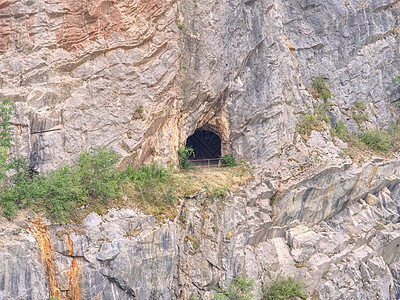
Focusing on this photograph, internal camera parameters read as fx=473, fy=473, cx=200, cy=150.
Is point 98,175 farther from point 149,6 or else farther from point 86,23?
point 149,6

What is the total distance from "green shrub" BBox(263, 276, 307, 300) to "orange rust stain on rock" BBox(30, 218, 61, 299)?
31.3 ft

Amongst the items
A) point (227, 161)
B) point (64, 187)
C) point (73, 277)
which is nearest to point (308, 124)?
point (227, 161)

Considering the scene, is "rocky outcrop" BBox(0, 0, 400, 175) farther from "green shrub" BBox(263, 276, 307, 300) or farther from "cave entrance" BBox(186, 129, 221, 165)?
"cave entrance" BBox(186, 129, 221, 165)

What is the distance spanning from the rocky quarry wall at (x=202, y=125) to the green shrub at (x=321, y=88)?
0.48 m

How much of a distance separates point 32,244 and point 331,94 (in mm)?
19981

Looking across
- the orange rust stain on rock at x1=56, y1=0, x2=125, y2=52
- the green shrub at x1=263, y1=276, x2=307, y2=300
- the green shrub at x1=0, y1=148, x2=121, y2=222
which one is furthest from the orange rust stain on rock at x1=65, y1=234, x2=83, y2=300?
the green shrub at x1=263, y1=276, x2=307, y2=300

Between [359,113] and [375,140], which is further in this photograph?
[359,113]

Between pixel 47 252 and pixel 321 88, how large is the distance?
19.0 metres

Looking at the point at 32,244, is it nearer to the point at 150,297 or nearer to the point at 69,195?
the point at 69,195

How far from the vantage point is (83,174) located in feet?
57.0

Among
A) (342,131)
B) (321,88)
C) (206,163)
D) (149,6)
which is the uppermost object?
(149,6)

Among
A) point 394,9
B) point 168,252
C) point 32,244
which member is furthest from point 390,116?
point 32,244

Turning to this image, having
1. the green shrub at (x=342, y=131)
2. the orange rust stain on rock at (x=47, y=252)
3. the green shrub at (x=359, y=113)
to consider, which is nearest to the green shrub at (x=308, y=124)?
the green shrub at (x=342, y=131)

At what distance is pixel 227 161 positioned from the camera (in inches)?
932
